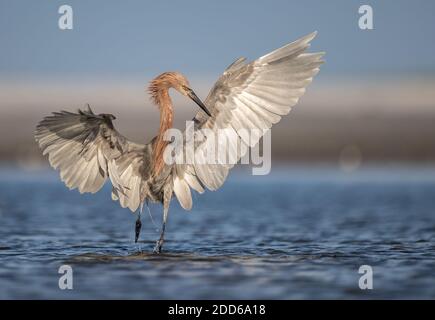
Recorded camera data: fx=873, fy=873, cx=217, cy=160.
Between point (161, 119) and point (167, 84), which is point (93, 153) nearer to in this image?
point (161, 119)

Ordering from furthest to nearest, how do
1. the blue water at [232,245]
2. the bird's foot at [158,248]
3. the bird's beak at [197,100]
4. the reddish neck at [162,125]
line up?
the bird's foot at [158,248]
the reddish neck at [162,125]
the bird's beak at [197,100]
the blue water at [232,245]

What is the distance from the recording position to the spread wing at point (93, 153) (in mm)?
12391

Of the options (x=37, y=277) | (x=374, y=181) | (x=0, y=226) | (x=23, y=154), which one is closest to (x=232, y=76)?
(x=37, y=277)

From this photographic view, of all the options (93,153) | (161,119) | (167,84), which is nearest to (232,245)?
(161,119)

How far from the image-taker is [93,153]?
12.9 metres

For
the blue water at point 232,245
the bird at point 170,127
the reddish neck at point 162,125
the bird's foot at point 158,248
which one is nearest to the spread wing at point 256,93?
the bird at point 170,127

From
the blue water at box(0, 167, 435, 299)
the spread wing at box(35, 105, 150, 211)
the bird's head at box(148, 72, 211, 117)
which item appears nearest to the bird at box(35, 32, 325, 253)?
the spread wing at box(35, 105, 150, 211)

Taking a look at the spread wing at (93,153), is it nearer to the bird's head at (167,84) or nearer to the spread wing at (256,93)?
the bird's head at (167,84)

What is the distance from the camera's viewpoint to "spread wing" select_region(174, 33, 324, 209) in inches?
491

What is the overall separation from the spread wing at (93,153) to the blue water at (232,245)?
110 centimetres

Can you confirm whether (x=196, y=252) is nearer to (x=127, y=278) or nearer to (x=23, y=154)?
(x=127, y=278)

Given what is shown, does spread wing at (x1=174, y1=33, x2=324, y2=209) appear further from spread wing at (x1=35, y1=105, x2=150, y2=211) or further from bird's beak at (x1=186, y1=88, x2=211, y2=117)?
spread wing at (x1=35, y1=105, x2=150, y2=211)

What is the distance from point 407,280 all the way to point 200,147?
11.7 feet

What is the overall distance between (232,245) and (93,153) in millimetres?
3170
